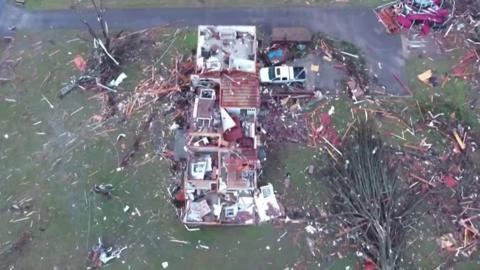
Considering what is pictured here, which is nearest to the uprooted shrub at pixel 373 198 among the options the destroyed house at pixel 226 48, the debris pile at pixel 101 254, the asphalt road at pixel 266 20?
the asphalt road at pixel 266 20

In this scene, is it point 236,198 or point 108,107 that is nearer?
point 236,198

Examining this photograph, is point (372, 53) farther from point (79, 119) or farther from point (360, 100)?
point (79, 119)

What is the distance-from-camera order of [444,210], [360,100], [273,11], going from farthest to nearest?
[273,11], [360,100], [444,210]

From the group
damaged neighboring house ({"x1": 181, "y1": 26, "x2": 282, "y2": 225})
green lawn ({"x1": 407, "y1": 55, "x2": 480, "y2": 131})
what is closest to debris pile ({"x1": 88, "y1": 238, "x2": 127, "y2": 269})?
damaged neighboring house ({"x1": 181, "y1": 26, "x2": 282, "y2": 225})

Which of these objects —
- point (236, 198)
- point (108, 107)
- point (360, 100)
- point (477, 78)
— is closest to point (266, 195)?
point (236, 198)

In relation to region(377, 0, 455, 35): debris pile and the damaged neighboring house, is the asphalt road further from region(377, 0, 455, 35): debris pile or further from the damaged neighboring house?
the damaged neighboring house

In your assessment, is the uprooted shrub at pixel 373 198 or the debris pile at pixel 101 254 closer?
the uprooted shrub at pixel 373 198

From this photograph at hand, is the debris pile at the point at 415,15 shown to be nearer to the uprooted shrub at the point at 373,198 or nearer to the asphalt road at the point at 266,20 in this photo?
the asphalt road at the point at 266,20
